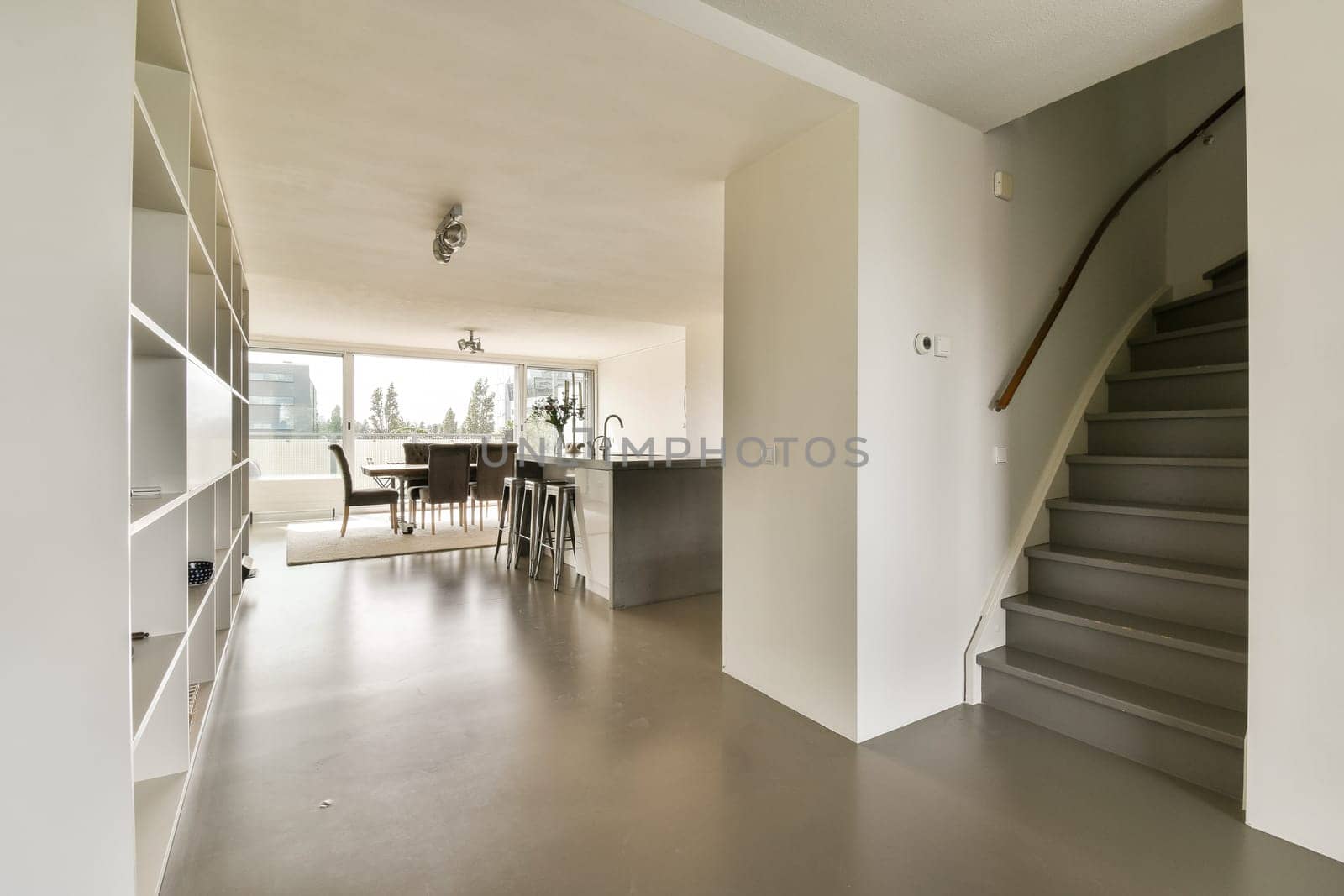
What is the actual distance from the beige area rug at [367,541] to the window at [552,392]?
2.38m

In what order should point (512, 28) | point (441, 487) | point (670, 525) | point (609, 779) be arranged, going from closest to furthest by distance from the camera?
point (512, 28)
point (609, 779)
point (670, 525)
point (441, 487)

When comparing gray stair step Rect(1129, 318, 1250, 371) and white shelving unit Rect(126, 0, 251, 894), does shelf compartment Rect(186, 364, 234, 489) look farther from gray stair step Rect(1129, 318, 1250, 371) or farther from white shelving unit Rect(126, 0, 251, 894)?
gray stair step Rect(1129, 318, 1250, 371)

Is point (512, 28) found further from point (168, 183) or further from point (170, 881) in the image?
point (170, 881)

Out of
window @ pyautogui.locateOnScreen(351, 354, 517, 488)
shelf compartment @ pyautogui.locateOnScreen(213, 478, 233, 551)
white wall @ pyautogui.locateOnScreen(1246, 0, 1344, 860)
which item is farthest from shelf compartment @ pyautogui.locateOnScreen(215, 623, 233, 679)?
window @ pyautogui.locateOnScreen(351, 354, 517, 488)

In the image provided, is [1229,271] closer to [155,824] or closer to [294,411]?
[155,824]

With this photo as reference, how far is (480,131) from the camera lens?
96.1 inches

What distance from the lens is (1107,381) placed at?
3.10 metres

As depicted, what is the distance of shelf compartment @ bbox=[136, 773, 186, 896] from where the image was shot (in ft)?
4.80

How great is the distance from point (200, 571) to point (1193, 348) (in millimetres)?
4585

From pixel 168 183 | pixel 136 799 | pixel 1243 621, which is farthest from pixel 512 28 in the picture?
pixel 1243 621

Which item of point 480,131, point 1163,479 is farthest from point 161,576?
point 1163,479

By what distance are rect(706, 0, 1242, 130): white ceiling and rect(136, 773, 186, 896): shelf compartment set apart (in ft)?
9.00

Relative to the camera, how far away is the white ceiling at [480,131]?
183cm

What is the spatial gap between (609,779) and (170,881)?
3.76ft
